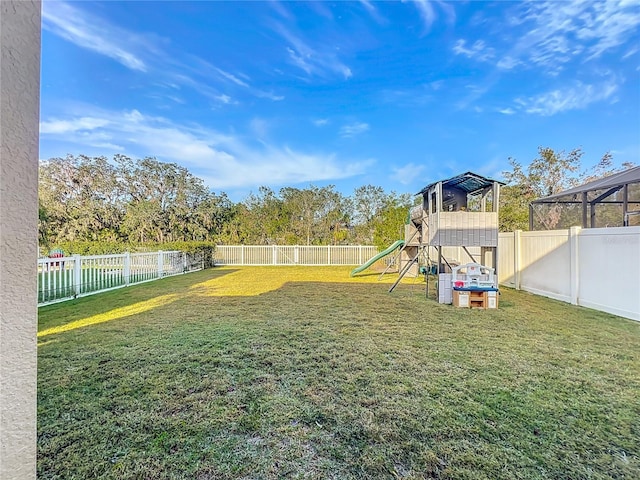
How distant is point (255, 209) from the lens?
61.4 feet

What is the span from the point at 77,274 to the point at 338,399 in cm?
709

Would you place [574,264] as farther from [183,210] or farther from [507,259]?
[183,210]

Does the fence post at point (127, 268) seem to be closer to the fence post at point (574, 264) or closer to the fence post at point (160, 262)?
the fence post at point (160, 262)

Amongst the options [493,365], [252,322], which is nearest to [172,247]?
[252,322]

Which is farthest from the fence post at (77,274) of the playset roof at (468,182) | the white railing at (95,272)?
the playset roof at (468,182)

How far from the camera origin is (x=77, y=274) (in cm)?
664

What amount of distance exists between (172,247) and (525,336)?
41.3ft

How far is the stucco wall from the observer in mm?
823

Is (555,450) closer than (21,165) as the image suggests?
No

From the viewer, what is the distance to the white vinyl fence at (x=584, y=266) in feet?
15.9

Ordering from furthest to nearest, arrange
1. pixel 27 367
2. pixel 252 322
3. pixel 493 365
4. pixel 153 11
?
pixel 153 11 < pixel 252 322 < pixel 493 365 < pixel 27 367

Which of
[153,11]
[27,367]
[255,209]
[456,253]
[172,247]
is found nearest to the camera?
[27,367]

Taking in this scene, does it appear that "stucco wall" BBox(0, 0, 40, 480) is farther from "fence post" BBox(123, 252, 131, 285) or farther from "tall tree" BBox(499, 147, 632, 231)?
"tall tree" BBox(499, 147, 632, 231)

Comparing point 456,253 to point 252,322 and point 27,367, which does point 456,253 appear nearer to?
point 252,322
